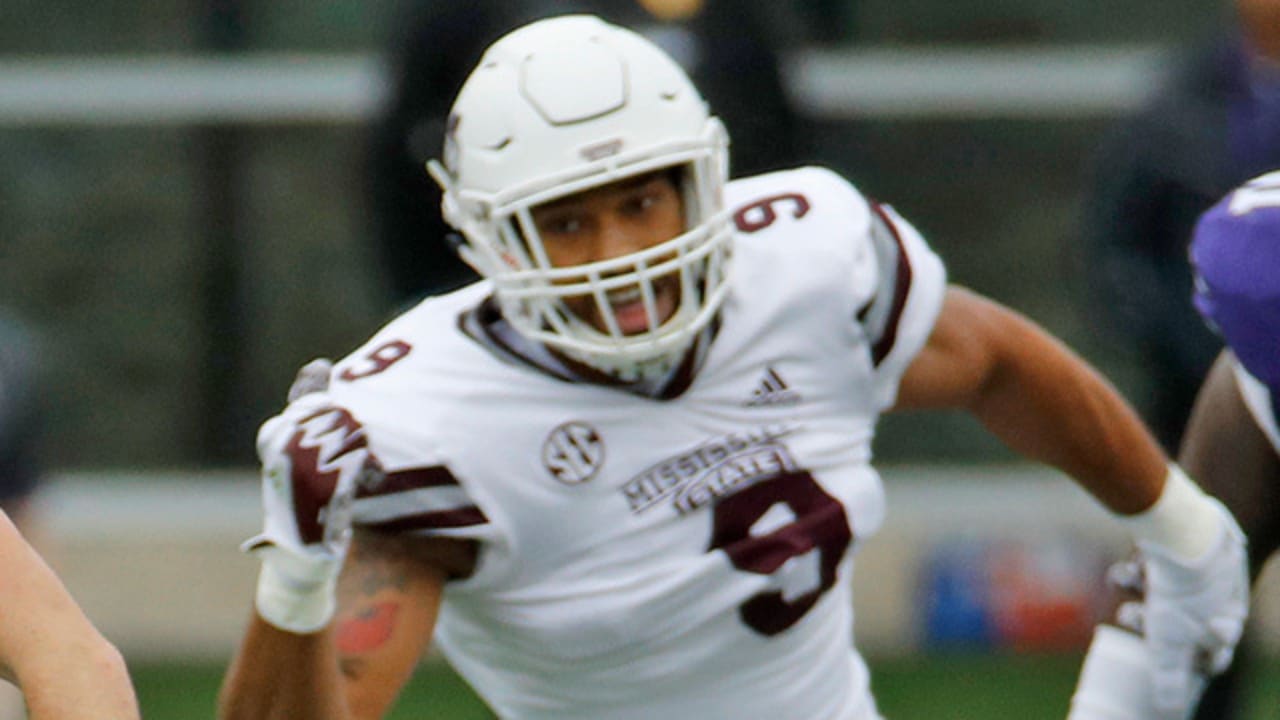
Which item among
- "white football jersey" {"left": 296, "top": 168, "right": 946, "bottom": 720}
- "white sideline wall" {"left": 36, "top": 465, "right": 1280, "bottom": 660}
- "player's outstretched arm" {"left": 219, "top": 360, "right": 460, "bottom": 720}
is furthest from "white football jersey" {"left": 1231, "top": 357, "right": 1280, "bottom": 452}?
"white sideline wall" {"left": 36, "top": 465, "right": 1280, "bottom": 660}

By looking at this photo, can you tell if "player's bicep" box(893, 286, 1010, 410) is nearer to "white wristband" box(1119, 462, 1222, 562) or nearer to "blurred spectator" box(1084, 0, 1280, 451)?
"white wristband" box(1119, 462, 1222, 562)

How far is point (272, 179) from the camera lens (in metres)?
7.06

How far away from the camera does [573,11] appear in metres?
5.24

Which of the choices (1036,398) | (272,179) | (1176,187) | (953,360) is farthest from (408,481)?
(272,179)

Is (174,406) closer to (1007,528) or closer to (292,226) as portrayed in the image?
(292,226)

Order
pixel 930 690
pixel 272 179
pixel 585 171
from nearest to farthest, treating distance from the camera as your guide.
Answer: pixel 585 171 → pixel 930 690 → pixel 272 179

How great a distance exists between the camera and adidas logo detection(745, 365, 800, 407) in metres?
3.53

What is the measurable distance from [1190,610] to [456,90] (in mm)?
2081

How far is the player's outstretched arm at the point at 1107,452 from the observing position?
3717mm

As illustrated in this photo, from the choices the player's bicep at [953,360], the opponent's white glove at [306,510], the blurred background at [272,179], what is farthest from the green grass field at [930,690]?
the opponent's white glove at [306,510]

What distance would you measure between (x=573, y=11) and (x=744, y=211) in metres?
1.66

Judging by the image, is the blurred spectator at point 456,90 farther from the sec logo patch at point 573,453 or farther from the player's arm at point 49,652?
the player's arm at point 49,652

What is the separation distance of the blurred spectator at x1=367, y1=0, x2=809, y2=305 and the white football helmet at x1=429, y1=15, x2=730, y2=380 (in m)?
1.65

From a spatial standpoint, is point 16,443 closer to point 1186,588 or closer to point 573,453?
point 573,453
